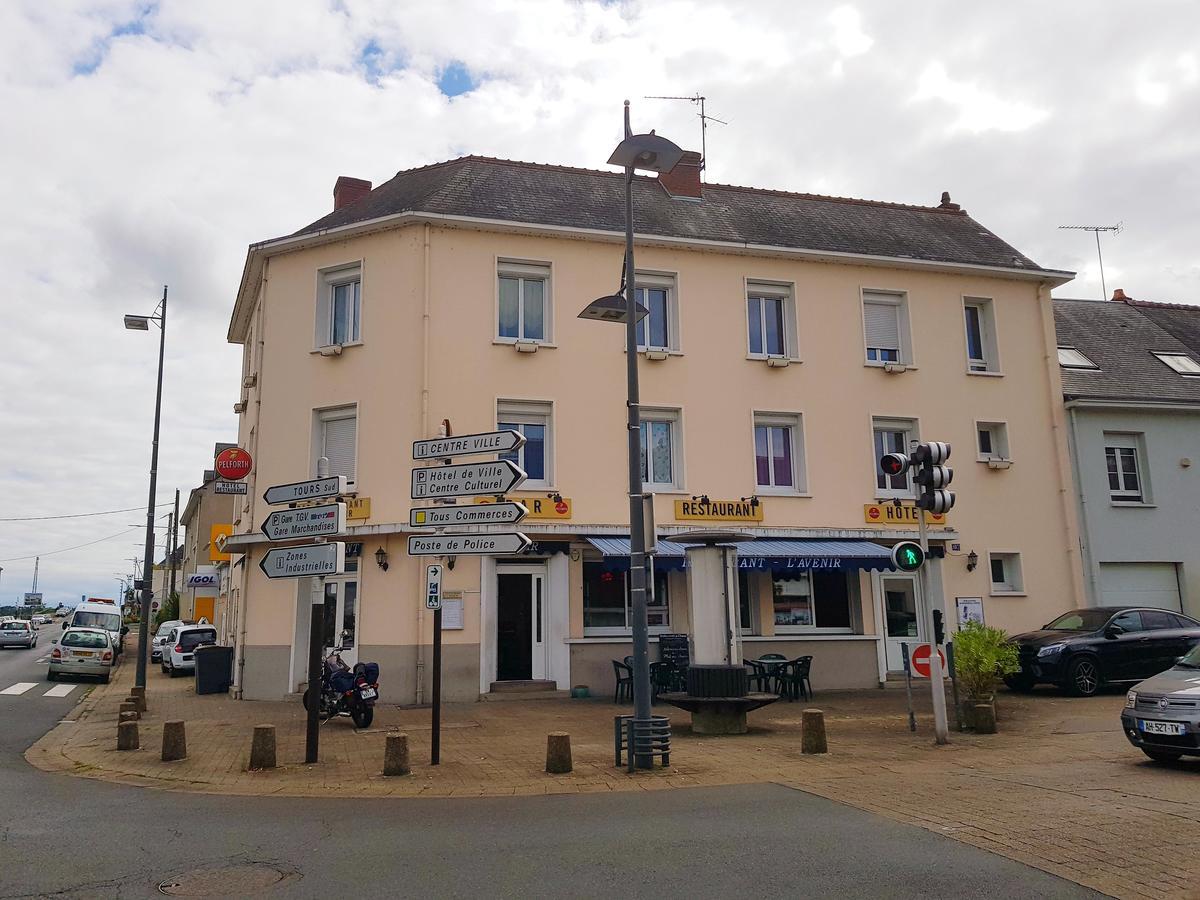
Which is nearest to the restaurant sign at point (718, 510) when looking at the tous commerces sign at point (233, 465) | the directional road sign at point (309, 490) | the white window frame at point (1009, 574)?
the white window frame at point (1009, 574)

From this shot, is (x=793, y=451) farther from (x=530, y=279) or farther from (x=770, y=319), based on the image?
(x=530, y=279)

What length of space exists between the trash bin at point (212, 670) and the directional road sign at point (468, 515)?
1172 centimetres

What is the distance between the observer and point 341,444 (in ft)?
63.1

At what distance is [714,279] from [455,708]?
1048 centimetres

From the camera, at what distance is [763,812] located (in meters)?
8.01

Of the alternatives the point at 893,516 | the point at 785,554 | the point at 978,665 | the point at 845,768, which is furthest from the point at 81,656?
the point at 978,665

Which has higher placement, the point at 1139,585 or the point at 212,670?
the point at 1139,585

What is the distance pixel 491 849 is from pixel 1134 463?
2133 centimetres

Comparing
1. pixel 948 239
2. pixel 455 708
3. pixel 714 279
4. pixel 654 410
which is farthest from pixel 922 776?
pixel 948 239

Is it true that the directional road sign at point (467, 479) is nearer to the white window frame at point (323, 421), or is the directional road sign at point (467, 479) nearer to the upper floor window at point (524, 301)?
the white window frame at point (323, 421)

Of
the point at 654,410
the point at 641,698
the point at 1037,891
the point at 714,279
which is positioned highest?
the point at 714,279

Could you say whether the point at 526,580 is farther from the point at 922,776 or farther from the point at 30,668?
the point at 30,668

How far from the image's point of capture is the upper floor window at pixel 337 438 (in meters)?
19.1

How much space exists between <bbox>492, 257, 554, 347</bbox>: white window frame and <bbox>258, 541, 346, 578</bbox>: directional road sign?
8.85 meters
